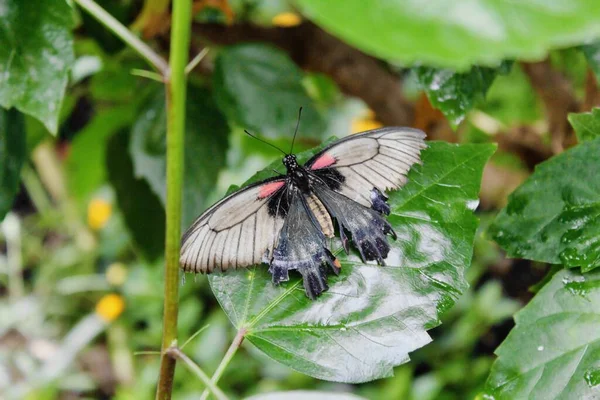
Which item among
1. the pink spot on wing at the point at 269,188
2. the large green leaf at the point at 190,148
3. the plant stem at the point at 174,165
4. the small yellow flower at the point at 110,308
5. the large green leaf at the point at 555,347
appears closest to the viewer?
the plant stem at the point at 174,165

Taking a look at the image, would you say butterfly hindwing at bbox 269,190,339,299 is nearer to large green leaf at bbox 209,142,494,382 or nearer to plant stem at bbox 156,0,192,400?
large green leaf at bbox 209,142,494,382

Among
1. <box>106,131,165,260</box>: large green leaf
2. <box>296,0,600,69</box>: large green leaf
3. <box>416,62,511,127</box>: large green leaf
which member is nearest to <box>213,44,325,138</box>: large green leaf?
<box>106,131,165,260</box>: large green leaf

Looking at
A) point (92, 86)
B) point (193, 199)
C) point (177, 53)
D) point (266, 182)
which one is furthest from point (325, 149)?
point (92, 86)

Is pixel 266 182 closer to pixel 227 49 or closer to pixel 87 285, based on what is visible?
pixel 227 49

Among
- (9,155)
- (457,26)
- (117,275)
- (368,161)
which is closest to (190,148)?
(9,155)

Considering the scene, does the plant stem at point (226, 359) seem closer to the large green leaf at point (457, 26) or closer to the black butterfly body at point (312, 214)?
the black butterfly body at point (312, 214)

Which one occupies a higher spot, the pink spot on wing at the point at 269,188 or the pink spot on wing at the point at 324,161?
the pink spot on wing at the point at 324,161

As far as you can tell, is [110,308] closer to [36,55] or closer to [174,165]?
[36,55]

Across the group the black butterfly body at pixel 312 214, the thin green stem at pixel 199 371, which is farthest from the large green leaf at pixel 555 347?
the thin green stem at pixel 199 371

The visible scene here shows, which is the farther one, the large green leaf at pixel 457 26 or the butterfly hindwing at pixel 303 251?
the butterfly hindwing at pixel 303 251
